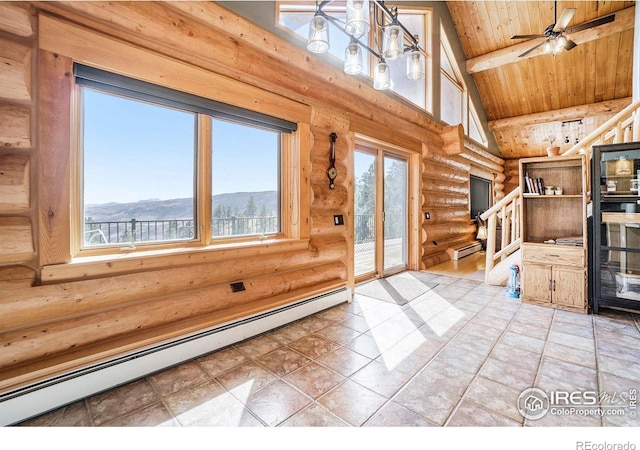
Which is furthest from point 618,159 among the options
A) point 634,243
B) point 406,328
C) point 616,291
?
point 406,328

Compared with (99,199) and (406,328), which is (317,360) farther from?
(99,199)

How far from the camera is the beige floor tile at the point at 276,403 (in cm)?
161

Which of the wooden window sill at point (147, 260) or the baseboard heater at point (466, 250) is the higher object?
the wooden window sill at point (147, 260)

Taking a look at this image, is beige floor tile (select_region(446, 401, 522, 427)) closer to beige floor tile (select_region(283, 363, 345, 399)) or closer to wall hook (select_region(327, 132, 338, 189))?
beige floor tile (select_region(283, 363, 345, 399))

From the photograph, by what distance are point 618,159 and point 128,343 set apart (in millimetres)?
4736

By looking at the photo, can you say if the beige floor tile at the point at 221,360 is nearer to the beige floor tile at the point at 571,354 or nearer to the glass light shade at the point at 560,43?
the beige floor tile at the point at 571,354

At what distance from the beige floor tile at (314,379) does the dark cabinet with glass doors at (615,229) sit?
3068 millimetres

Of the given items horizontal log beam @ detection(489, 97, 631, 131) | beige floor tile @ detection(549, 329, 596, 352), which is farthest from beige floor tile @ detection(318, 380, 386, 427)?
horizontal log beam @ detection(489, 97, 631, 131)

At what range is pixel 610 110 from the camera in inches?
261

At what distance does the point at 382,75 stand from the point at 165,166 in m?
2.12

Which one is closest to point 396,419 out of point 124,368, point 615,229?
point 124,368

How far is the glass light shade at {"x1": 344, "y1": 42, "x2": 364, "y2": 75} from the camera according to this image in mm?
2525

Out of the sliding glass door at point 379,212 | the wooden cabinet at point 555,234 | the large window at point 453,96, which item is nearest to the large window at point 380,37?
the large window at point 453,96

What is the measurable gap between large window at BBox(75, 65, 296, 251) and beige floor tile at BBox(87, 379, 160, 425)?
94cm
